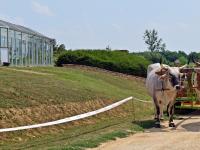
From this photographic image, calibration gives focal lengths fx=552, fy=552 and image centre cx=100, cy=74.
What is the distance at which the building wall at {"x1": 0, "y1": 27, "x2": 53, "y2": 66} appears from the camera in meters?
42.4

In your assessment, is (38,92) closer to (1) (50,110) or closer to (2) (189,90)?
(1) (50,110)

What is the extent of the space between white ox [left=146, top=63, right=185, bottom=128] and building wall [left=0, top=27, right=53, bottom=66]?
21.3 m

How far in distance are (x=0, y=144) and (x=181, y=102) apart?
1180cm

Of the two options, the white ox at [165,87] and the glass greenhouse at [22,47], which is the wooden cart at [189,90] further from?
the glass greenhouse at [22,47]

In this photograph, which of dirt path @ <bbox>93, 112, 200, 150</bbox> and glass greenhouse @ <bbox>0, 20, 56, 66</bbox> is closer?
dirt path @ <bbox>93, 112, 200, 150</bbox>

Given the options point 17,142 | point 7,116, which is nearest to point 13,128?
point 17,142

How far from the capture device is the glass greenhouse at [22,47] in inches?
1635

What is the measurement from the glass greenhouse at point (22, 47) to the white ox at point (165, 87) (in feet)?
64.8

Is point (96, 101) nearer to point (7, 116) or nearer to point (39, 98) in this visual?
point (39, 98)

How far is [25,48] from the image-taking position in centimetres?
4772

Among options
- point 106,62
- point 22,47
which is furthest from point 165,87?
point 106,62

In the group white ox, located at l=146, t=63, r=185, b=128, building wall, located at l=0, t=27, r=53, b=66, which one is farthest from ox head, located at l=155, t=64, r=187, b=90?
building wall, located at l=0, t=27, r=53, b=66

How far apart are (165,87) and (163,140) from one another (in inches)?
189

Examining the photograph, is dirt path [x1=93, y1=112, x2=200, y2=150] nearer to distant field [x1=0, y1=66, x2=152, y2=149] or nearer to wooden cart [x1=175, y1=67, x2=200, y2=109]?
distant field [x1=0, y1=66, x2=152, y2=149]
